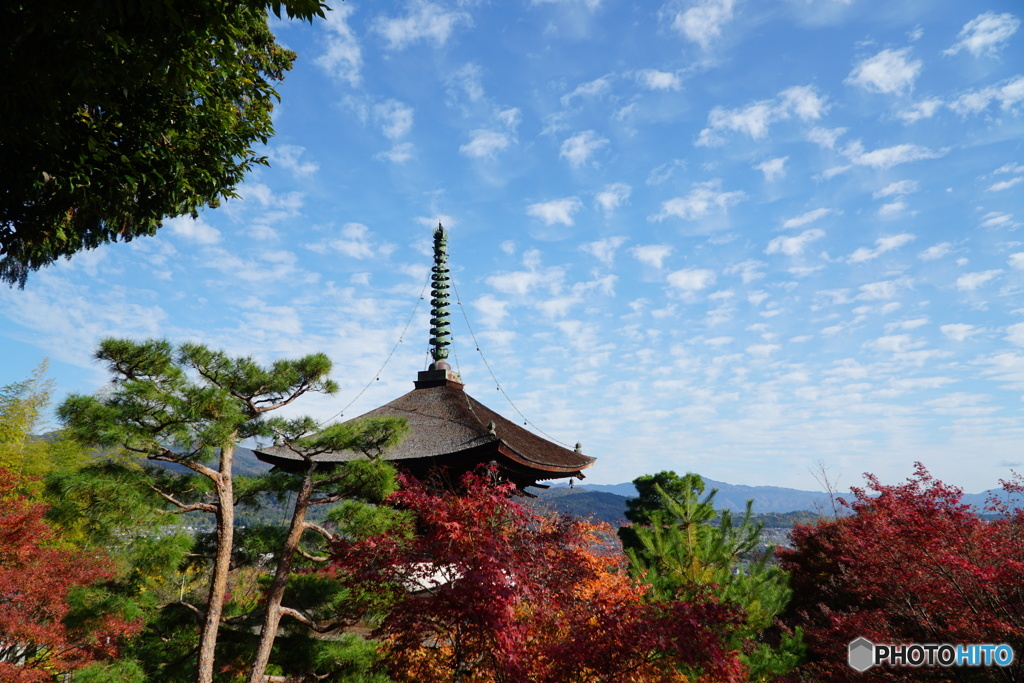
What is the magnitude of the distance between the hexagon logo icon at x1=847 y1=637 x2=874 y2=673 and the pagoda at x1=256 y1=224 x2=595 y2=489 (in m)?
5.18

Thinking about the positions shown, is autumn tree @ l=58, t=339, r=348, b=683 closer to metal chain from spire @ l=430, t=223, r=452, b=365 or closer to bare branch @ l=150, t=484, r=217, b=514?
bare branch @ l=150, t=484, r=217, b=514

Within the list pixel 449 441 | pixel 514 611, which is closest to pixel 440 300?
pixel 449 441

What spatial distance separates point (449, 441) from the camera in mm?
9906

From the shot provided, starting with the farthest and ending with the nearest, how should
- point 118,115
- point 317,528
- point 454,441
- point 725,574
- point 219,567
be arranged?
point 454,441, point 317,528, point 725,574, point 219,567, point 118,115

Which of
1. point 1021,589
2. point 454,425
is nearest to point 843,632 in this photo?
point 1021,589

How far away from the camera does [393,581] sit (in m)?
6.40

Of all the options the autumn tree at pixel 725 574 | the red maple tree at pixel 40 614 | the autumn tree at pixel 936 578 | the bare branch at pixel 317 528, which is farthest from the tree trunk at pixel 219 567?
the autumn tree at pixel 936 578

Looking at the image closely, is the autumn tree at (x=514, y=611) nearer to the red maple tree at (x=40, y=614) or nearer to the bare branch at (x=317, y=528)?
the bare branch at (x=317, y=528)

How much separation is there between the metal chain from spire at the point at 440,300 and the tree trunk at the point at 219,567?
5.95 meters

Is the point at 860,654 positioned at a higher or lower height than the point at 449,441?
lower

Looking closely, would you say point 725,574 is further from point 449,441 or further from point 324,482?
point 324,482

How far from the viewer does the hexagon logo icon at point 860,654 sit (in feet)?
20.5

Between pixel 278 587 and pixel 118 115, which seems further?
pixel 278 587
